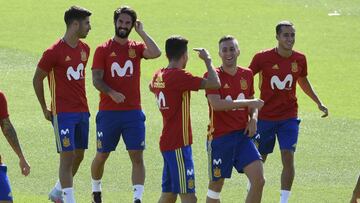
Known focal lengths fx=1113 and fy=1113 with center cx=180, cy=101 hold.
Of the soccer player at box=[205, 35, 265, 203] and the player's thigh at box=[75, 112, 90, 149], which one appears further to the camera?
the player's thigh at box=[75, 112, 90, 149]

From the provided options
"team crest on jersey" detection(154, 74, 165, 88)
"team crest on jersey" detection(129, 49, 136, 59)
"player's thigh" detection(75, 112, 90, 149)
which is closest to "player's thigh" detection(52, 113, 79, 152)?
"player's thigh" detection(75, 112, 90, 149)

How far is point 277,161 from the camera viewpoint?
19000mm

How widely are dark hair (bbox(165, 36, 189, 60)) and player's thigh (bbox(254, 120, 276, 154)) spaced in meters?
2.73

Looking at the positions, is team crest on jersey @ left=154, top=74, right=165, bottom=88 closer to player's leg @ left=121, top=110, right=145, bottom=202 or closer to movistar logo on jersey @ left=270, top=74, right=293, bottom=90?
player's leg @ left=121, top=110, right=145, bottom=202

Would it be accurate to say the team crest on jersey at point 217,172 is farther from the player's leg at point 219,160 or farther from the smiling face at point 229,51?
the smiling face at point 229,51

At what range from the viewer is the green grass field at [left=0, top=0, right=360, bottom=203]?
17.2 meters

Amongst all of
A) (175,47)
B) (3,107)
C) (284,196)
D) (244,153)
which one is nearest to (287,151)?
(284,196)

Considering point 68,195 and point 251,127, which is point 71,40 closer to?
point 68,195

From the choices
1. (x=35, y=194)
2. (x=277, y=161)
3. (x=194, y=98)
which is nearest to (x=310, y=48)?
(x=194, y=98)

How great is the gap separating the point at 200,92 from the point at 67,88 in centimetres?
994

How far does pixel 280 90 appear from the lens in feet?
51.8

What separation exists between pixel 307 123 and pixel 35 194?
24.2ft

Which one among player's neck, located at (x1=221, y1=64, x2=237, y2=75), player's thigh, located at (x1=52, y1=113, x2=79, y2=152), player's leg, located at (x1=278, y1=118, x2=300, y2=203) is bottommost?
player's leg, located at (x1=278, y1=118, x2=300, y2=203)

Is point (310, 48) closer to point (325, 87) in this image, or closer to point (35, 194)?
point (325, 87)
